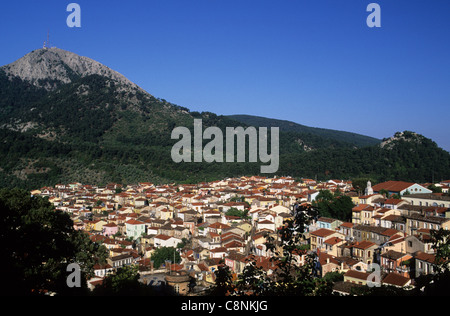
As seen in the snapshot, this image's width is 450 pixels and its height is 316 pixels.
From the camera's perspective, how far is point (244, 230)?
82.2 ft

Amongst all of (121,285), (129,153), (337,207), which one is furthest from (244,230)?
(129,153)

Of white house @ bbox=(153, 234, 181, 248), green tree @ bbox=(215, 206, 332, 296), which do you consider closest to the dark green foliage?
white house @ bbox=(153, 234, 181, 248)

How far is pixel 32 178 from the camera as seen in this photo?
5294 centimetres

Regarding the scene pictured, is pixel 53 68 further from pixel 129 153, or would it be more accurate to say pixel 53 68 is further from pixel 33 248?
pixel 33 248

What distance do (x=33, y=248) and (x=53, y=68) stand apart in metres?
137

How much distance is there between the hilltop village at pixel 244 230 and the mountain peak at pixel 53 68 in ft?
299

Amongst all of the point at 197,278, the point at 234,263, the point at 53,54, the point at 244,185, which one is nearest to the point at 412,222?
the point at 234,263

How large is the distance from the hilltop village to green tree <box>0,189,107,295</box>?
7.24 ft

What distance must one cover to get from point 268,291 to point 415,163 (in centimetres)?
5405

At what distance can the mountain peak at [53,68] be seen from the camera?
12788cm

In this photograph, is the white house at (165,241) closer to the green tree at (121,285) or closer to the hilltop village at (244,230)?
the hilltop village at (244,230)

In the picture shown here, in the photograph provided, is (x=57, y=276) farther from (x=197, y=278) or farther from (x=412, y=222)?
(x=412, y=222)

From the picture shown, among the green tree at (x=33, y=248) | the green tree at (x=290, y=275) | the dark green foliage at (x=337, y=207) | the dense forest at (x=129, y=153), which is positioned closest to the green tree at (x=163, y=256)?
the green tree at (x=33, y=248)

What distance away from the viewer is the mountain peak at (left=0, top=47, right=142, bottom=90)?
420ft
